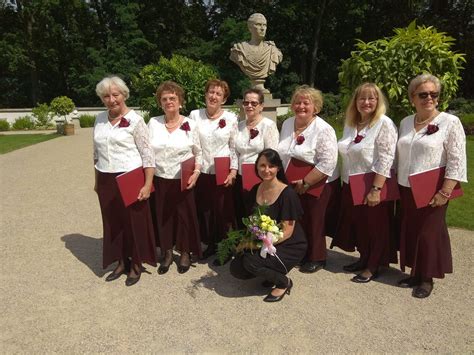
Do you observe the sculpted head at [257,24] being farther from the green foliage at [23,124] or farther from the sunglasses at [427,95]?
the green foliage at [23,124]

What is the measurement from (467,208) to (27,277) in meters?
6.23

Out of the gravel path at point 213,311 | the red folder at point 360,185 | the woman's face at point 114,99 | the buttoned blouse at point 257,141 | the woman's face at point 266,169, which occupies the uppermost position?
the woman's face at point 114,99

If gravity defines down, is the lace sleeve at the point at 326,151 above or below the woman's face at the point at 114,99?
below

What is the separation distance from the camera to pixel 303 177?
3689mm

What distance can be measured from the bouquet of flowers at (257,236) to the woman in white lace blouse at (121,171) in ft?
2.98

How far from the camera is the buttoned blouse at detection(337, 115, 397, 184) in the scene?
3.40 meters


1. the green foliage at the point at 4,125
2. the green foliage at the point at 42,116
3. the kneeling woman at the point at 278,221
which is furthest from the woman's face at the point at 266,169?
the green foliage at the point at 4,125

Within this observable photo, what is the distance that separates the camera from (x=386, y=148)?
3.40 metres

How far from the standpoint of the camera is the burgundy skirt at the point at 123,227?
12.3ft

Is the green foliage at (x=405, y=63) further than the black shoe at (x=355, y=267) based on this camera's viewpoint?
Yes

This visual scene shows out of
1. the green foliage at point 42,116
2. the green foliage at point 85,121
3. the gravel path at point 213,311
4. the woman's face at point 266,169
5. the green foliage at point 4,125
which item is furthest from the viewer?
the green foliage at point 85,121

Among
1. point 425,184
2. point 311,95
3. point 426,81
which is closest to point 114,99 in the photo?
point 311,95

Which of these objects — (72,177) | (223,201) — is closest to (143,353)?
(223,201)

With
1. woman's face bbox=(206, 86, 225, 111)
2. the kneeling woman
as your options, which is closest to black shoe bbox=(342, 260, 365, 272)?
the kneeling woman
